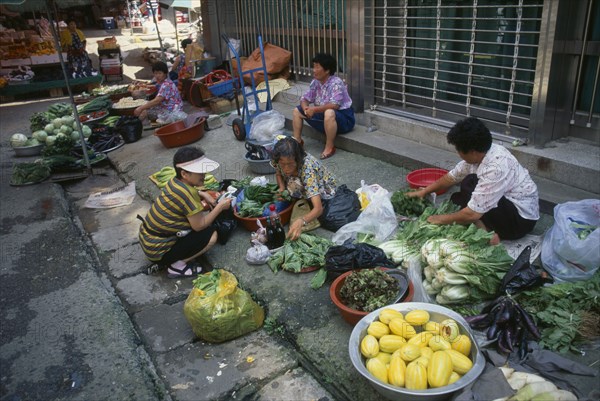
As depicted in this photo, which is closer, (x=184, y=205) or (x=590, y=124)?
(x=184, y=205)

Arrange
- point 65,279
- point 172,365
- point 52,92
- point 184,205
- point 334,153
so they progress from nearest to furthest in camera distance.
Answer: point 172,365 < point 184,205 < point 65,279 < point 334,153 < point 52,92

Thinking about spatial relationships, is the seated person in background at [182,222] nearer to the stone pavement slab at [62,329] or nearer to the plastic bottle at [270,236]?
the plastic bottle at [270,236]

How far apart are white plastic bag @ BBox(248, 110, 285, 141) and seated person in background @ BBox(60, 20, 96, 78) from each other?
8.79 m

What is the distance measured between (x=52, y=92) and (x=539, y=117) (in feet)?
42.8

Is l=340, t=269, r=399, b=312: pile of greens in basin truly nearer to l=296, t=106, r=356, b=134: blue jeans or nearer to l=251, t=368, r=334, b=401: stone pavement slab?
l=251, t=368, r=334, b=401: stone pavement slab

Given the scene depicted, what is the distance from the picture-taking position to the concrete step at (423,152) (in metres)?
4.63

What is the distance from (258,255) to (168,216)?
872 mm

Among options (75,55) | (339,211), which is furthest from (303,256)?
(75,55)

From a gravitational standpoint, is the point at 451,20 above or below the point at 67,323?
above

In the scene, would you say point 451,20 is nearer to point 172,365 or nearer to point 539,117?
point 539,117

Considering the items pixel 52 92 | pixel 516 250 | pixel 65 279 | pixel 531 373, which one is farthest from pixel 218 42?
pixel 531 373

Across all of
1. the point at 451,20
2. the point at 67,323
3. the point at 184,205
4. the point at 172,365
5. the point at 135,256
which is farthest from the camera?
the point at 451,20

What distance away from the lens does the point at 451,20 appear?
6.17 meters

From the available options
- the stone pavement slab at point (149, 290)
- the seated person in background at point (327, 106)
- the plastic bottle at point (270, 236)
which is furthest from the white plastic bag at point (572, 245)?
the seated person in background at point (327, 106)
